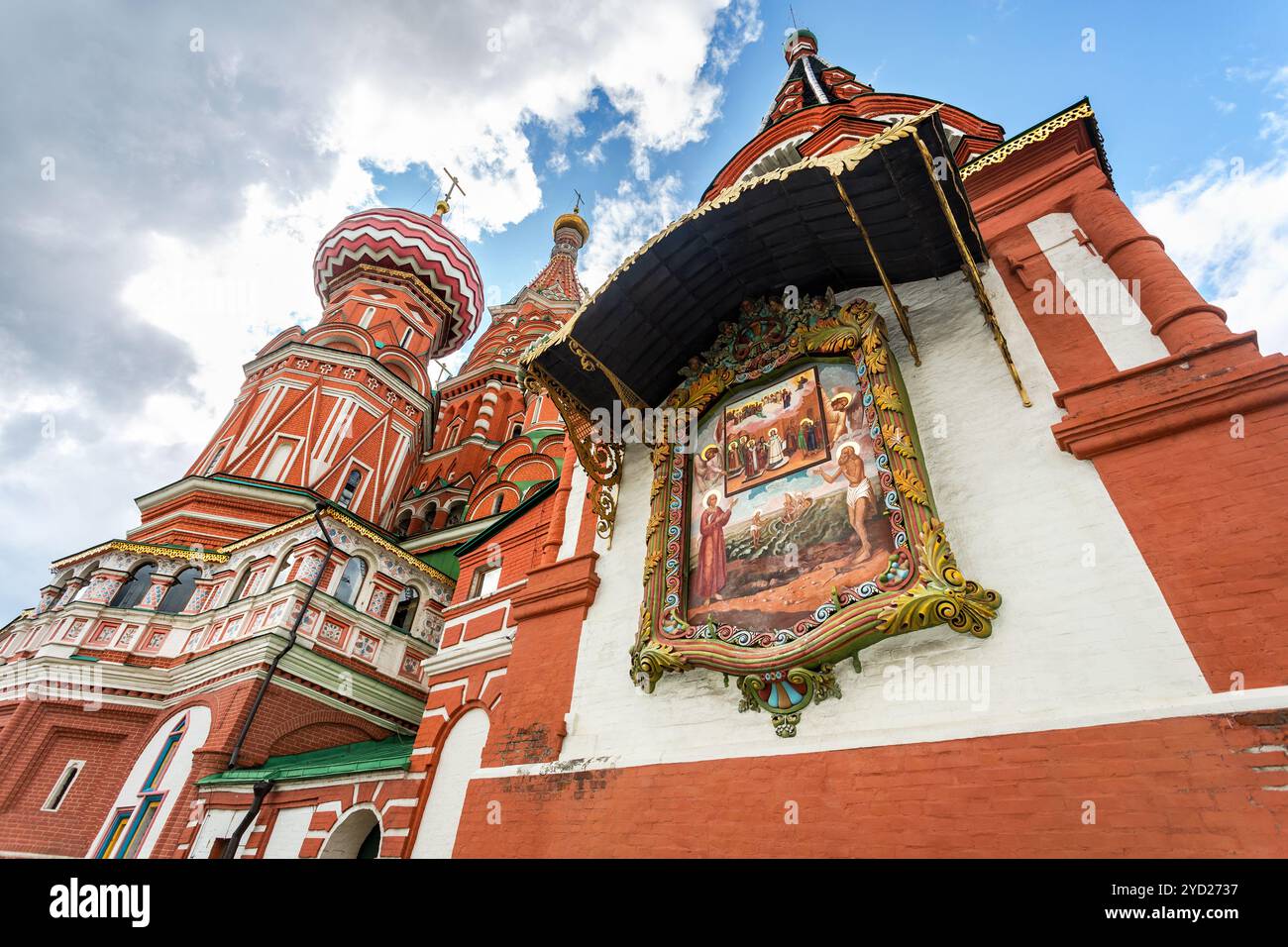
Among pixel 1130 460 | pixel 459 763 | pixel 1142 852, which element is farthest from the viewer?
pixel 459 763

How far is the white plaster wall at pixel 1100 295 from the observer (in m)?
5.72

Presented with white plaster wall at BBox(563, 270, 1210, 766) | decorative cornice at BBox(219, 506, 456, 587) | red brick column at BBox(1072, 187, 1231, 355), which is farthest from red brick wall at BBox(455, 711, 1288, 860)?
decorative cornice at BBox(219, 506, 456, 587)

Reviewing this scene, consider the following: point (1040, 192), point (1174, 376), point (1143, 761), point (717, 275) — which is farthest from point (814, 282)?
point (1143, 761)

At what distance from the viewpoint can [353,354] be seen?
2245 cm

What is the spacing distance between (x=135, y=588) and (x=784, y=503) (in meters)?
15.5

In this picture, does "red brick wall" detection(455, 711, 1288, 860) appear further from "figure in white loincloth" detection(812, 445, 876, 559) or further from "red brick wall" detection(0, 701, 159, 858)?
"red brick wall" detection(0, 701, 159, 858)

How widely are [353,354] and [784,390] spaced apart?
1895 cm

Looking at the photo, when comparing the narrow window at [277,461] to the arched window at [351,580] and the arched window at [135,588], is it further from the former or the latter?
the arched window at [351,580]

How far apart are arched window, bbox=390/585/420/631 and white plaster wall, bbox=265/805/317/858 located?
15.4 feet

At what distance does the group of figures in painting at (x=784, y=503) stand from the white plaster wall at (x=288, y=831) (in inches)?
300

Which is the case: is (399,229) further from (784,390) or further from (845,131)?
(784,390)

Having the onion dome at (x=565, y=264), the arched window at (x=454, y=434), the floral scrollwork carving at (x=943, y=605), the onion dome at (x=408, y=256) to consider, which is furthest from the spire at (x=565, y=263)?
the floral scrollwork carving at (x=943, y=605)

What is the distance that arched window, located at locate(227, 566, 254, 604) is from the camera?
14.4m

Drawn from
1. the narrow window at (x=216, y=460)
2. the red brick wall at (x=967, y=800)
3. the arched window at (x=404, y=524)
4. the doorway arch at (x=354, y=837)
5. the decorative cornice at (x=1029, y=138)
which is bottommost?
the red brick wall at (x=967, y=800)
